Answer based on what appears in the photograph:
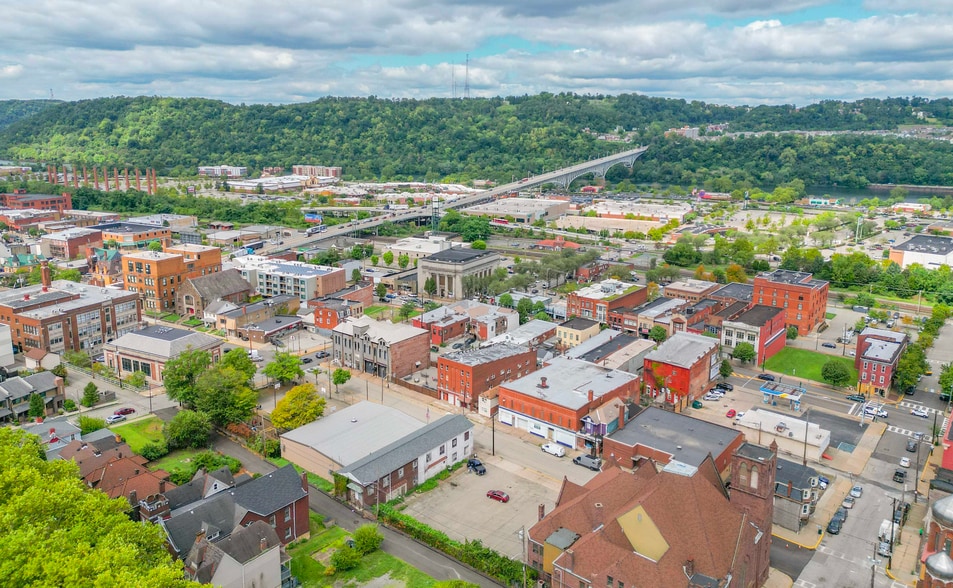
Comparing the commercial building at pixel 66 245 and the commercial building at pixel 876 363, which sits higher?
the commercial building at pixel 66 245

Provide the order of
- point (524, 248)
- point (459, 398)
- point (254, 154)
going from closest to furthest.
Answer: point (459, 398) < point (524, 248) < point (254, 154)

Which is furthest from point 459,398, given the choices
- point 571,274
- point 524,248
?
point 524,248

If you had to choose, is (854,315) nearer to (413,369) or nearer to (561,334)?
(561,334)

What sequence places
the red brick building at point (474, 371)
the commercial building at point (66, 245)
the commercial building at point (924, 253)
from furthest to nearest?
the commercial building at point (66, 245) < the commercial building at point (924, 253) < the red brick building at point (474, 371)

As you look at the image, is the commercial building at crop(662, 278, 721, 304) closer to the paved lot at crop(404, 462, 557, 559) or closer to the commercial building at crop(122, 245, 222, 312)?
the paved lot at crop(404, 462, 557, 559)

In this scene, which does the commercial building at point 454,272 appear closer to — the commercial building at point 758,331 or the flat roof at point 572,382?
the commercial building at point 758,331

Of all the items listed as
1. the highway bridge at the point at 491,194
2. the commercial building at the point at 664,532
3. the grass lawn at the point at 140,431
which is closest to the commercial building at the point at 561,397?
the commercial building at the point at 664,532

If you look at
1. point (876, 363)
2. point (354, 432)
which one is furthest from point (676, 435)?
point (876, 363)
